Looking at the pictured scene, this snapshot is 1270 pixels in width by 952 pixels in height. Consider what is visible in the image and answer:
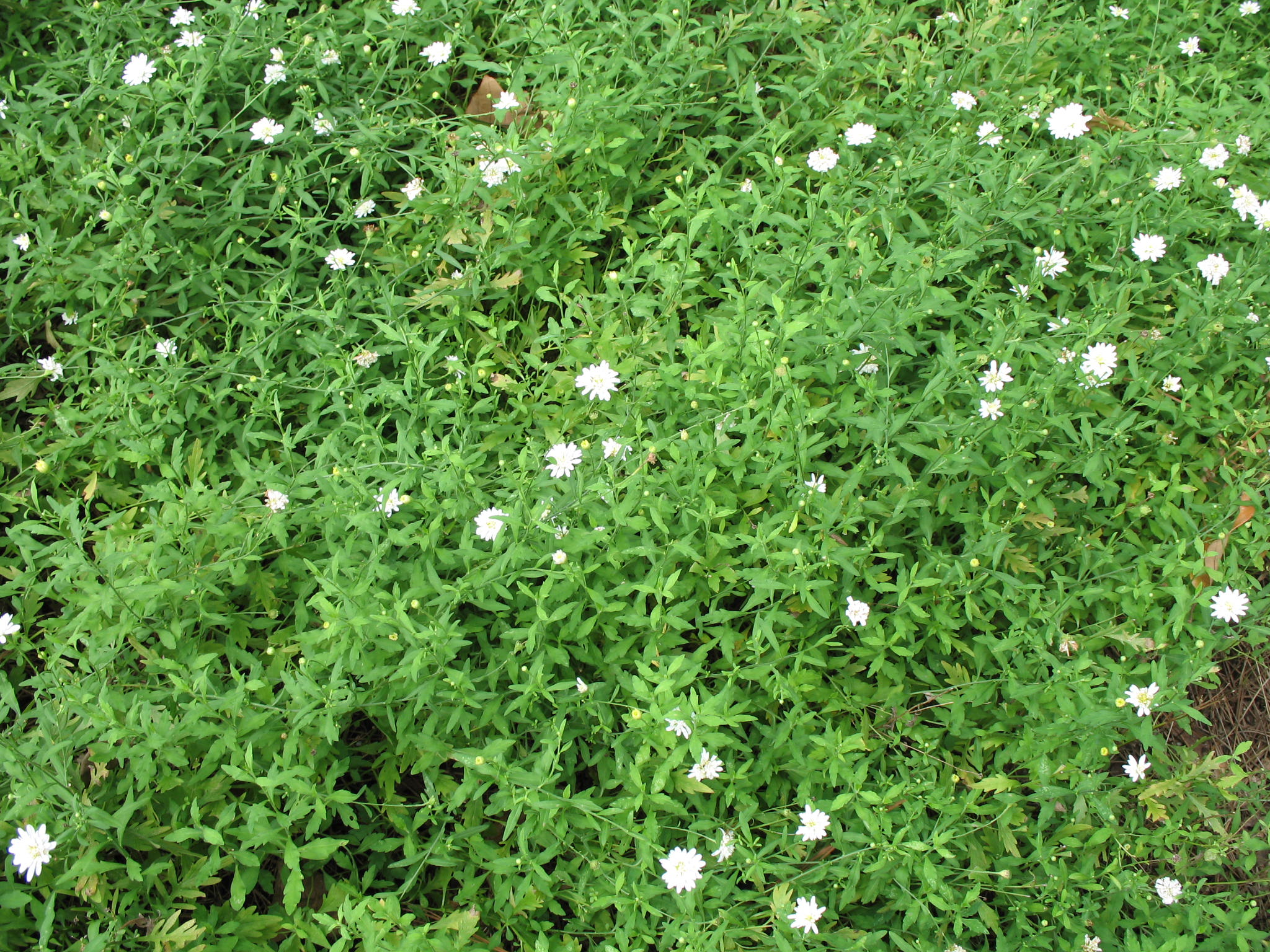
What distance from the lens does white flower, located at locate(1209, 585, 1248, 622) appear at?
107 inches

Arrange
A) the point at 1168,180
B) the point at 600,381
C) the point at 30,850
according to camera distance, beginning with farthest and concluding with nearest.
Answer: the point at 1168,180 → the point at 600,381 → the point at 30,850

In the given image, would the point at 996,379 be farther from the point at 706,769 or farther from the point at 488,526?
the point at 488,526

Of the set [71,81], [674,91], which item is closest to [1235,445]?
[674,91]

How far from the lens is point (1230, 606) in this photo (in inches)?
107

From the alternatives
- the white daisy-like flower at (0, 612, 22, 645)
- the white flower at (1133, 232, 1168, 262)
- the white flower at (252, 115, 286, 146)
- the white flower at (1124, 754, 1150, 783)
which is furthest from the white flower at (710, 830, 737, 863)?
the white flower at (252, 115, 286, 146)

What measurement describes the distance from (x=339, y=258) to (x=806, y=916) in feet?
8.83

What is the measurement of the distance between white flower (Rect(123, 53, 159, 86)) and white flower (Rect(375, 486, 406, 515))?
2.13 m

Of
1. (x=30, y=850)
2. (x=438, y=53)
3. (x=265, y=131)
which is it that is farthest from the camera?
(x=438, y=53)

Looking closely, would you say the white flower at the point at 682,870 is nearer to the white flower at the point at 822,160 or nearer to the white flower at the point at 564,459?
the white flower at the point at 564,459

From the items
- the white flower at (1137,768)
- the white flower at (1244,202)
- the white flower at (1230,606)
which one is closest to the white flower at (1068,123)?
the white flower at (1244,202)

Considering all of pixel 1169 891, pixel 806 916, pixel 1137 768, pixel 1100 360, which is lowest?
pixel 1169 891

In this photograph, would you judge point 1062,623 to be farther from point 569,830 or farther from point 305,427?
point 305,427

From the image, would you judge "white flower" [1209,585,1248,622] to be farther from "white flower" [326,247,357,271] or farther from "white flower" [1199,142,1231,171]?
"white flower" [326,247,357,271]

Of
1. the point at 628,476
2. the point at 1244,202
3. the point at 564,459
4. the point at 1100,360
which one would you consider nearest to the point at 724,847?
the point at 628,476
